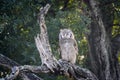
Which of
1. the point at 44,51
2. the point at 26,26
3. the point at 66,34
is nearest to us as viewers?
the point at 44,51

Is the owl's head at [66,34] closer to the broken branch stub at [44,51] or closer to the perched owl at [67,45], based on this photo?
the perched owl at [67,45]

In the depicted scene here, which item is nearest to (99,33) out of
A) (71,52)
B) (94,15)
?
(94,15)

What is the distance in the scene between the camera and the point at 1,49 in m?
8.89

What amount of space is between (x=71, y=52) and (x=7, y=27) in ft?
5.81

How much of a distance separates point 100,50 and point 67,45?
8.27 feet

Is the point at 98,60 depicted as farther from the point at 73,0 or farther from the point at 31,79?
the point at 31,79

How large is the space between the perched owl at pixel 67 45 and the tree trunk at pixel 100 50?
2.24m

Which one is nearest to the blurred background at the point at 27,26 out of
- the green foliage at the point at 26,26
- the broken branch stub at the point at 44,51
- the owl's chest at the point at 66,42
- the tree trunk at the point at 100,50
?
the green foliage at the point at 26,26

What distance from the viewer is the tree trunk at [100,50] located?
931 centimetres

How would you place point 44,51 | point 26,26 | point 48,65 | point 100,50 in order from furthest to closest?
point 100,50 < point 26,26 < point 44,51 < point 48,65

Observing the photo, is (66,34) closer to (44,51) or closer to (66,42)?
(66,42)

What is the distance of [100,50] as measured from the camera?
9391 millimetres

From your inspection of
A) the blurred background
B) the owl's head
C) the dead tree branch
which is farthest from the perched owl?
the blurred background

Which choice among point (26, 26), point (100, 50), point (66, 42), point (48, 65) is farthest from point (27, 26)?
point (48, 65)
